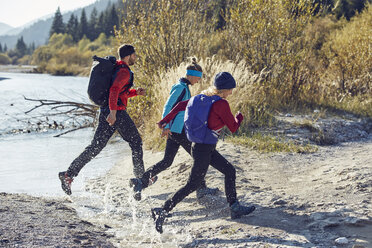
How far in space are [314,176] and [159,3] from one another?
6.16 m

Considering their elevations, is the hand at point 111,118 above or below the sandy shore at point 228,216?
above

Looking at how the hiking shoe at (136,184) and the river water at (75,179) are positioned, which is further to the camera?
the hiking shoe at (136,184)

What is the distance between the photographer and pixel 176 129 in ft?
15.1

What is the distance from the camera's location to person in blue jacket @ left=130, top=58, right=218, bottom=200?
4555 mm

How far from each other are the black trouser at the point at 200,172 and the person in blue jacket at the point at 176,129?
681 millimetres

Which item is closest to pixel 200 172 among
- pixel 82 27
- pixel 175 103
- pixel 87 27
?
pixel 175 103

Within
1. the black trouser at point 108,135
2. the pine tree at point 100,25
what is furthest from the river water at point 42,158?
the pine tree at point 100,25

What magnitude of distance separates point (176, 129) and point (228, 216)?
1.18 meters

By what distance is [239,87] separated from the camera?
8.36m

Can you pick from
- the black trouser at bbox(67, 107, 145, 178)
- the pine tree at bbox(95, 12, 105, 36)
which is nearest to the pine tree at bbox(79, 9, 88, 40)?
the pine tree at bbox(95, 12, 105, 36)

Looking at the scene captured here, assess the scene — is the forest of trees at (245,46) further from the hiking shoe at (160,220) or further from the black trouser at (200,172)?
the hiking shoe at (160,220)

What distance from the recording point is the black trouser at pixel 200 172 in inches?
151

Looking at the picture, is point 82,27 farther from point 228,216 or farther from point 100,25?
point 228,216

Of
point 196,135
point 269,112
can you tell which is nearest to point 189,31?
point 269,112
